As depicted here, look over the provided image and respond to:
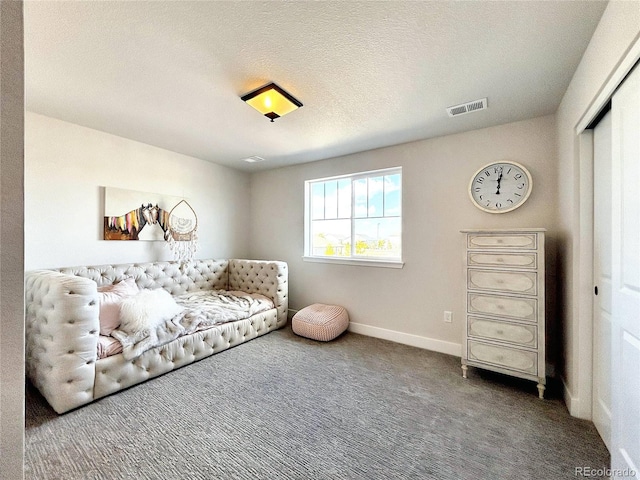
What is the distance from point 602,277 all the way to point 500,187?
1271 millimetres

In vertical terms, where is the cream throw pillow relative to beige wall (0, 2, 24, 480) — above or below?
below

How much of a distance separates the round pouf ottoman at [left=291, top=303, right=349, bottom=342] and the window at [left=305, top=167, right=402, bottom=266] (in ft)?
2.40

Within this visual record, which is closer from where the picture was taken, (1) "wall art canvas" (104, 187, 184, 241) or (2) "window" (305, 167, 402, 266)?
(1) "wall art canvas" (104, 187, 184, 241)

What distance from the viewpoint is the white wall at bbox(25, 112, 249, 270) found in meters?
2.60

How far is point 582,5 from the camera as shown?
53.7 inches

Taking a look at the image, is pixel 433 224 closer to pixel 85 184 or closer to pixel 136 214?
pixel 136 214

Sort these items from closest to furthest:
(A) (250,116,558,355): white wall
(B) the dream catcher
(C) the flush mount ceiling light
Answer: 1. (C) the flush mount ceiling light
2. (A) (250,116,558,355): white wall
3. (B) the dream catcher

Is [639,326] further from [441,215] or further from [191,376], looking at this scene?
[191,376]

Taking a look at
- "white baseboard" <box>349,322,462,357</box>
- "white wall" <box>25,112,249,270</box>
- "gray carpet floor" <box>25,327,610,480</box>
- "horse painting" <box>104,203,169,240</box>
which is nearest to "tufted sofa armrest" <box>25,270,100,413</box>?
"gray carpet floor" <box>25,327,610,480</box>

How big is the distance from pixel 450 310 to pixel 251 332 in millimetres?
2389

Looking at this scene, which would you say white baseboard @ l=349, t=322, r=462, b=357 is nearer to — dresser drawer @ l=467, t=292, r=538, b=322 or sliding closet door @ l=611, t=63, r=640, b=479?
dresser drawer @ l=467, t=292, r=538, b=322

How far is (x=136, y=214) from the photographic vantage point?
332cm

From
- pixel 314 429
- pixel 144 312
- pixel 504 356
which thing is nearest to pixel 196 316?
pixel 144 312

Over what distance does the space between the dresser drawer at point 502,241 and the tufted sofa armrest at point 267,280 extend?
246cm
